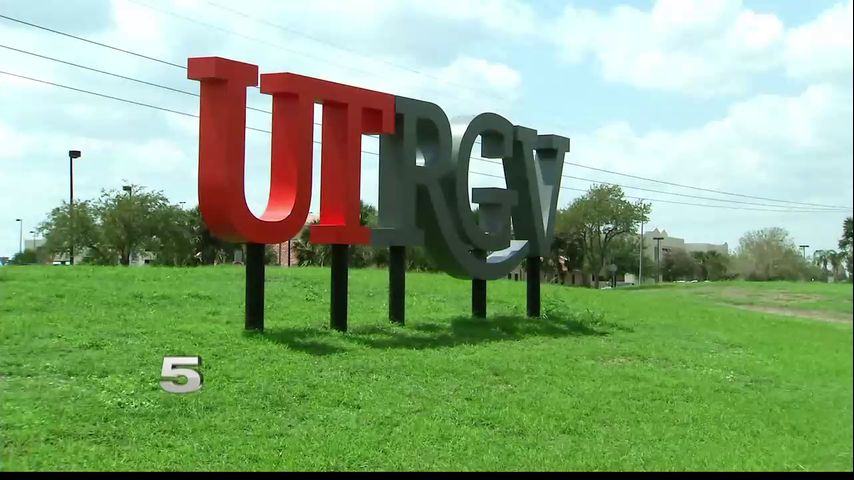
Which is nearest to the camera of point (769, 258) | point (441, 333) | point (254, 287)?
point (769, 258)

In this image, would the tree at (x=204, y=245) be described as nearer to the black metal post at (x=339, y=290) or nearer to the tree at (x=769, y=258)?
the black metal post at (x=339, y=290)

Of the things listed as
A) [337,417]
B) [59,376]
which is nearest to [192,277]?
[59,376]

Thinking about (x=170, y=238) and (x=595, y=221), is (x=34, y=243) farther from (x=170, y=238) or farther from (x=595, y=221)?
(x=595, y=221)

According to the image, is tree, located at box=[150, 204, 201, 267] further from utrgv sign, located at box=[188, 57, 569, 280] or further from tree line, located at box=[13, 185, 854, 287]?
utrgv sign, located at box=[188, 57, 569, 280]

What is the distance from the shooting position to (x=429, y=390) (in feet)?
30.2

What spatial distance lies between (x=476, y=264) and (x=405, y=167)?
9.48ft

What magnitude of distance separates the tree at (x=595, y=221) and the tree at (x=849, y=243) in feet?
128

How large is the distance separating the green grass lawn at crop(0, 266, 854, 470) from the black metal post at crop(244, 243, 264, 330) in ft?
0.87

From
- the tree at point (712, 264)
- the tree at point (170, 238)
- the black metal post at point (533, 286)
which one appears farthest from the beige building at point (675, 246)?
the tree at point (170, 238)

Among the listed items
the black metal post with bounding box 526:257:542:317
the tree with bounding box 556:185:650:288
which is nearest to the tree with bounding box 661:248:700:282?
the black metal post with bounding box 526:257:542:317

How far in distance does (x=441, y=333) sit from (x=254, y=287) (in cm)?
350

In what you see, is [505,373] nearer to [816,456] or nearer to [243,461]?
[243,461]

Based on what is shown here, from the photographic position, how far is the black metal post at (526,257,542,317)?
17.5m

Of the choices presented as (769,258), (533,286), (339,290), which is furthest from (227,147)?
(769,258)
